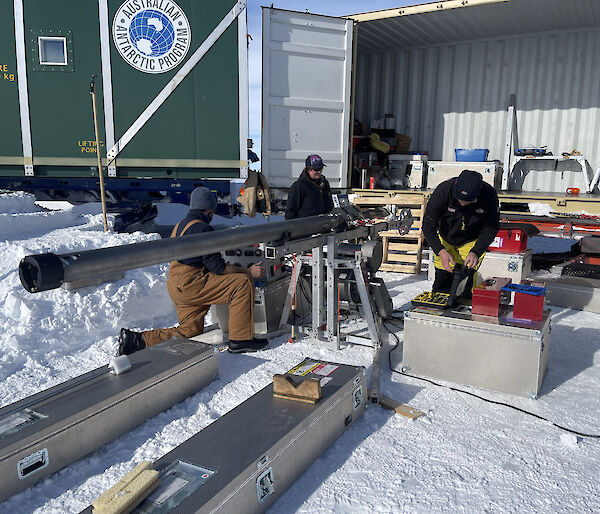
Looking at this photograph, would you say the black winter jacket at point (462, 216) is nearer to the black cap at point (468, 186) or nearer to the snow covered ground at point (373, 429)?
the black cap at point (468, 186)

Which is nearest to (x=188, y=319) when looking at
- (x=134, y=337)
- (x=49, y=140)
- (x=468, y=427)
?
(x=134, y=337)

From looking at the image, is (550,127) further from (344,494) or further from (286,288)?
(344,494)

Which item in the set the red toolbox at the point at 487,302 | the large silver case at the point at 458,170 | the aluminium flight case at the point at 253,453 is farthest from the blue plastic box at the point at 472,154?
the aluminium flight case at the point at 253,453

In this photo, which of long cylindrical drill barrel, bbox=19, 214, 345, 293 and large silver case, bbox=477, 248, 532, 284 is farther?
large silver case, bbox=477, 248, 532, 284

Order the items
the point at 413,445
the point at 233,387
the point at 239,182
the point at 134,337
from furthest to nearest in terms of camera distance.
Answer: the point at 239,182
the point at 134,337
the point at 233,387
the point at 413,445

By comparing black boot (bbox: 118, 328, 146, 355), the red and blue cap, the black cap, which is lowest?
black boot (bbox: 118, 328, 146, 355)

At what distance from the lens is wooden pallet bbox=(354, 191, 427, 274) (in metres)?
7.00

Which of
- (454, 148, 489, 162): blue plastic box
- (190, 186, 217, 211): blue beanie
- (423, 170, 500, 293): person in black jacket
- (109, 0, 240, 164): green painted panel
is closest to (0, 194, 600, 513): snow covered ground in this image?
(423, 170, 500, 293): person in black jacket

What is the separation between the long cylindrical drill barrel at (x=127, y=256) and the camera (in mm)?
1889

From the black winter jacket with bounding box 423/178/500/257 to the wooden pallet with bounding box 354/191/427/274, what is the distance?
8.22 ft

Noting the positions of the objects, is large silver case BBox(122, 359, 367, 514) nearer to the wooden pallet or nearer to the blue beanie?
the blue beanie

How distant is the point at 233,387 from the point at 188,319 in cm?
93

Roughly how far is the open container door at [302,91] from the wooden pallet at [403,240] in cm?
92

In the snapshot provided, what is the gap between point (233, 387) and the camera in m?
3.46
